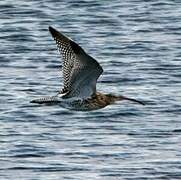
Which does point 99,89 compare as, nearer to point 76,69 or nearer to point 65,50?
point 76,69

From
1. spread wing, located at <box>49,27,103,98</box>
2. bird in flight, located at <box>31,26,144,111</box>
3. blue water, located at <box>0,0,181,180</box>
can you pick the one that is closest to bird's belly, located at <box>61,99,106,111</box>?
bird in flight, located at <box>31,26,144,111</box>

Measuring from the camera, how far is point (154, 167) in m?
24.2

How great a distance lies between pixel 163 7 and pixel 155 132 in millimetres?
12021

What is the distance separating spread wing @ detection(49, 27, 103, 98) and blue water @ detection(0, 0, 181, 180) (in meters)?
3.28

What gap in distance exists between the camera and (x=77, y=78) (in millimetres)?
20344

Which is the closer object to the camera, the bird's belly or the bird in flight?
the bird in flight

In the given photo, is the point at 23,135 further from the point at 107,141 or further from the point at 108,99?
the point at 108,99

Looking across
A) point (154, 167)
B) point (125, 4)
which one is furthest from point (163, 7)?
point (154, 167)

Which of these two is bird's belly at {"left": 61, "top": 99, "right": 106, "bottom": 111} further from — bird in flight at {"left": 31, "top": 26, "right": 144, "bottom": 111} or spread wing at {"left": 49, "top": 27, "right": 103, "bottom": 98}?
spread wing at {"left": 49, "top": 27, "right": 103, "bottom": 98}

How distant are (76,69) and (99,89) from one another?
30.0 feet

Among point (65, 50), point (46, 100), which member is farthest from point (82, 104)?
point (65, 50)

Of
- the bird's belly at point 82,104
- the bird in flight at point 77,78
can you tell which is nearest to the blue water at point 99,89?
the bird's belly at point 82,104

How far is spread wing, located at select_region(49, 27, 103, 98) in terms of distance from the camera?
19.6 metres

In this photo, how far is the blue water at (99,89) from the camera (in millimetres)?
24438
